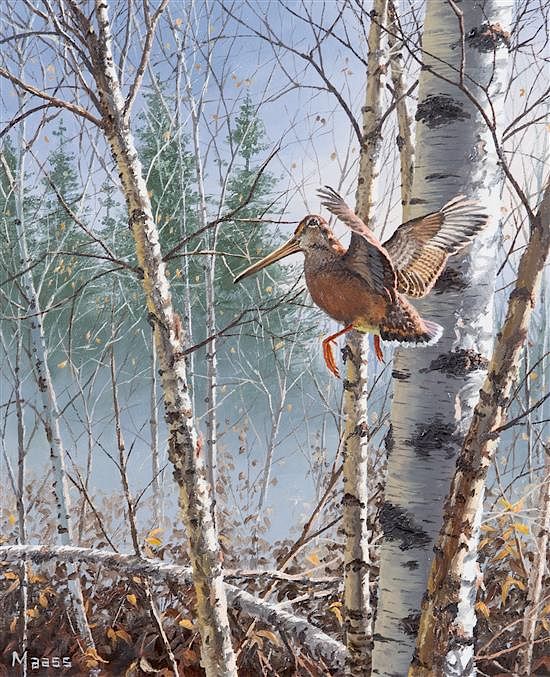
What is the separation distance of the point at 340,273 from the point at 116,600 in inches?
87.2

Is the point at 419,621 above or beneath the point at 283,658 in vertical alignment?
above

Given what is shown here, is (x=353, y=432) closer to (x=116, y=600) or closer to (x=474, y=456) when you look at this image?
(x=474, y=456)

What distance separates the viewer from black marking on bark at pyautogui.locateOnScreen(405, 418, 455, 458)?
97cm

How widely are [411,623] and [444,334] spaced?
16.7 inches

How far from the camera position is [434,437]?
0.98m

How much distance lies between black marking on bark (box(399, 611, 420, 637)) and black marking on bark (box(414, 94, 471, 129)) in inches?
27.6

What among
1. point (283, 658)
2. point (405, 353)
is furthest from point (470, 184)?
point (283, 658)

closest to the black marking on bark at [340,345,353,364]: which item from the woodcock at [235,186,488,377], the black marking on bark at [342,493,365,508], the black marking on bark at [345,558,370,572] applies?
the black marking on bark at [342,493,365,508]

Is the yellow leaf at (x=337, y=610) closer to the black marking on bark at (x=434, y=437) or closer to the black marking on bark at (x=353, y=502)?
the black marking on bark at (x=353, y=502)

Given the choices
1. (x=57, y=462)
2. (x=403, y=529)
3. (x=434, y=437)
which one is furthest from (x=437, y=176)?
(x=57, y=462)

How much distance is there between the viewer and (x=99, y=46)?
1.24 metres

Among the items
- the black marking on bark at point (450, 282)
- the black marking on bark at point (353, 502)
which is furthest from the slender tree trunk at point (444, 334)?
the black marking on bark at point (353, 502)

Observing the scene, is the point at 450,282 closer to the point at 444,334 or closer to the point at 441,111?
the point at 444,334
